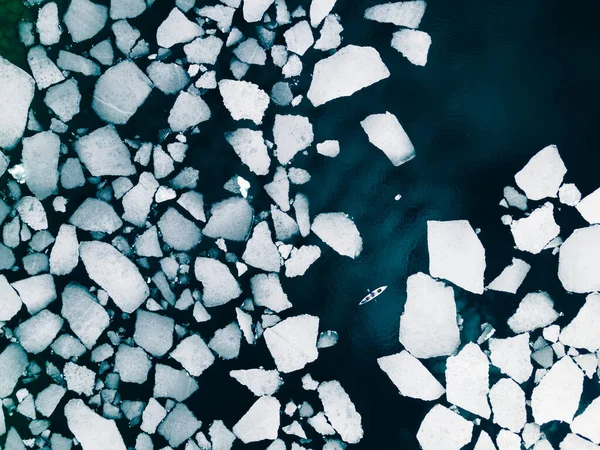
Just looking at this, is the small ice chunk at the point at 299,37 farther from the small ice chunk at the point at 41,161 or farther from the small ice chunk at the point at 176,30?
the small ice chunk at the point at 41,161

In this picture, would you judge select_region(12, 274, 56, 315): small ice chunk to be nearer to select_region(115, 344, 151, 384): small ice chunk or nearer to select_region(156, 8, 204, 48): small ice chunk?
select_region(115, 344, 151, 384): small ice chunk

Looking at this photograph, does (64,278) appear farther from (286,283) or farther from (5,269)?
(286,283)

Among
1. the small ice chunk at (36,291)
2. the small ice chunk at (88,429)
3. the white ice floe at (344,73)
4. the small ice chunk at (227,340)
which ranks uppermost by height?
the white ice floe at (344,73)

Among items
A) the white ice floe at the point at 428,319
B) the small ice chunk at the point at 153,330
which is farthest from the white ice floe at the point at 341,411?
the small ice chunk at the point at 153,330

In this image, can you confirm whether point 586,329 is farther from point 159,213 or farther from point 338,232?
point 159,213

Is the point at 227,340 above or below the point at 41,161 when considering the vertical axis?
below

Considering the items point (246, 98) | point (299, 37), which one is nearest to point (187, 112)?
point (246, 98)
